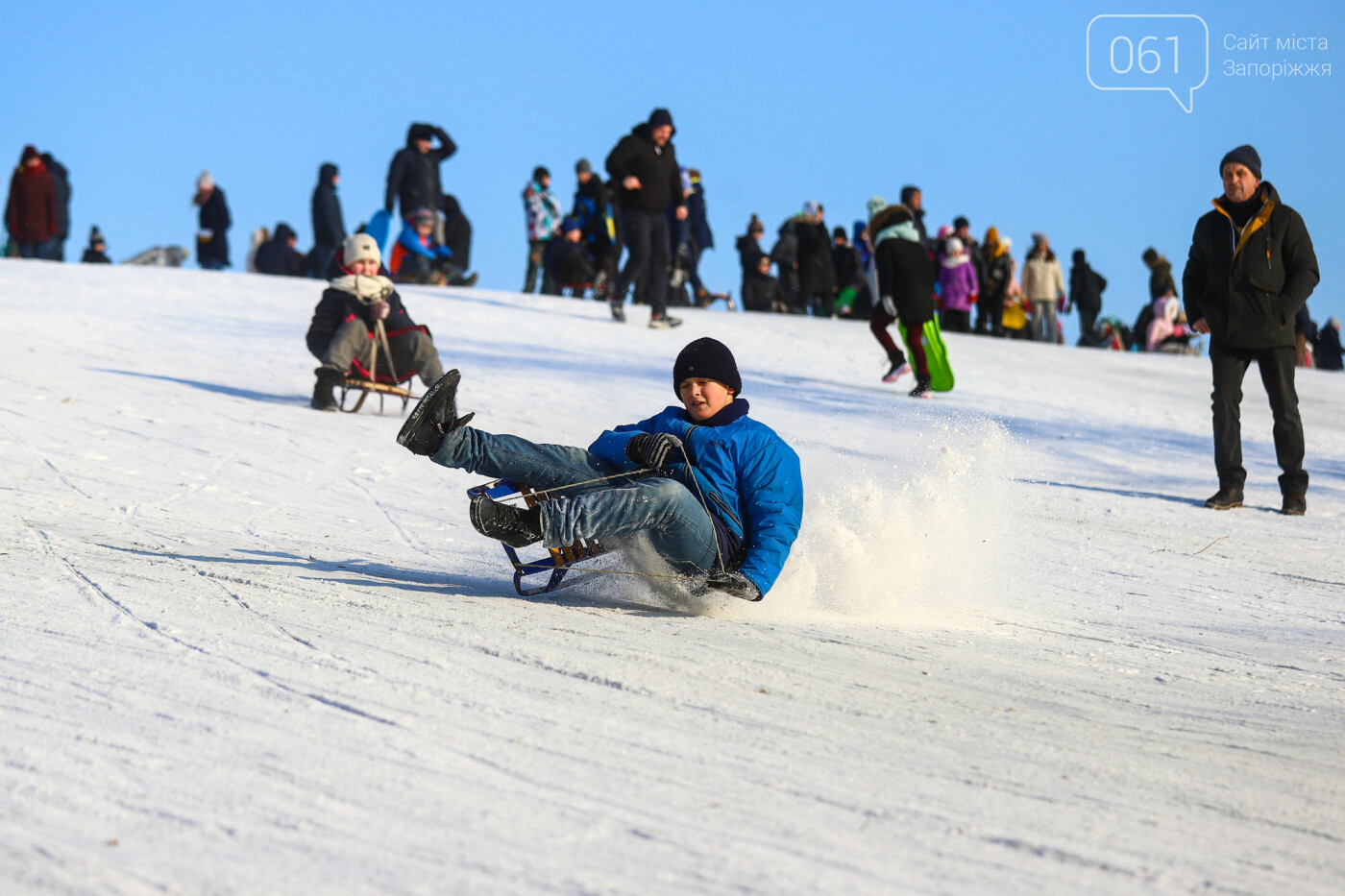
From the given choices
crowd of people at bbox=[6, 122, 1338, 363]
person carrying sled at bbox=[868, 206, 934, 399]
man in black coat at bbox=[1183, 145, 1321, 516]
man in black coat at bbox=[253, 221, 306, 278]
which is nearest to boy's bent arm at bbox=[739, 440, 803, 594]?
man in black coat at bbox=[1183, 145, 1321, 516]

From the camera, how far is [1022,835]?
2.58m

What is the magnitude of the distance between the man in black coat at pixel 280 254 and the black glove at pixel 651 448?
1871 centimetres

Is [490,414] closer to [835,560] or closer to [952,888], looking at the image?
Result: [835,560]

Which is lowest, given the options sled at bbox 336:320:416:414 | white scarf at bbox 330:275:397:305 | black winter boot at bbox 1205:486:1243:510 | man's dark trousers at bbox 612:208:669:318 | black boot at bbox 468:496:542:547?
black winter boot at bbox 1205:486:1243:510

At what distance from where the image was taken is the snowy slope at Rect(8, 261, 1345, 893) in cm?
242

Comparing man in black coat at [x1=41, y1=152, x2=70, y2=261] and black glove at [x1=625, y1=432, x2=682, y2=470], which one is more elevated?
man in black coat at [x1=41, y1=152, x2=70, y2=261]

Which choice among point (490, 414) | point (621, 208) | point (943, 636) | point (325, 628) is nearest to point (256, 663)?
point (325, 628)

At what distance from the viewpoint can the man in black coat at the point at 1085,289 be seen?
21.0 meters

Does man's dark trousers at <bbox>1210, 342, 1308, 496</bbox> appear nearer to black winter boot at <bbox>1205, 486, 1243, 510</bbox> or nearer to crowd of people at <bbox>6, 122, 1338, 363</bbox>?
black winter boot at <bbox>1205, 486, 1243, 510</bbox>

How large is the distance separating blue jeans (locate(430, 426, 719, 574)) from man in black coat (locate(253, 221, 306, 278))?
60.8ft

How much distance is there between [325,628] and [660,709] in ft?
3.84

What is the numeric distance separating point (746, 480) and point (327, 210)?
623 inches

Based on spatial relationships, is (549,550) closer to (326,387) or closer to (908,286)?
(326,387)

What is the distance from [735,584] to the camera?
167 inches
